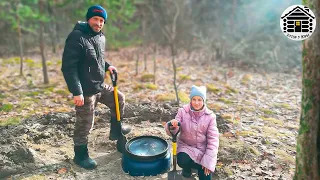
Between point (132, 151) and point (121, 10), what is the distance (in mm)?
8958

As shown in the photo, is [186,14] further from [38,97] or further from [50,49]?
[38,97]

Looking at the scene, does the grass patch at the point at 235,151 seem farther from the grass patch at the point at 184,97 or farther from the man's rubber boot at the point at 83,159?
the grass patch at the point at 184,97

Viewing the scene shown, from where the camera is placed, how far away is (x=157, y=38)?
16.1 m

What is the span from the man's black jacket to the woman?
1.18 m

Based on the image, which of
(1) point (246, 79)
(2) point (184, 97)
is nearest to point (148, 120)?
(2) point (184, 97)

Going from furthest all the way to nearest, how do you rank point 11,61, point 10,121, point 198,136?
1. point 11,61
2. point 10,121
3. point 198,136

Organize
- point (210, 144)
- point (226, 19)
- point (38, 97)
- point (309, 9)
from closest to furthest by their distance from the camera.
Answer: point (309, 9), point (210, 144), point (38, 97), point (226, 19)

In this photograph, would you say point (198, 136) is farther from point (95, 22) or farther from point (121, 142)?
point (95, 22)

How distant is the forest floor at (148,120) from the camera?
13.7 feet

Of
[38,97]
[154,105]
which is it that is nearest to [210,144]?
[154,105]

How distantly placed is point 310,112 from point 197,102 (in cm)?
120

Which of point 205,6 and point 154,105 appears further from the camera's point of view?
point 205,6

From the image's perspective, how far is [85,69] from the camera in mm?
4016

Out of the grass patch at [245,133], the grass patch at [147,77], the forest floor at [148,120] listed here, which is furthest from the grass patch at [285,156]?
the grass patch at [147,77]
